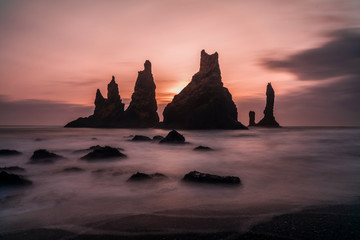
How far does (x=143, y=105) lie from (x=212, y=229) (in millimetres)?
136621

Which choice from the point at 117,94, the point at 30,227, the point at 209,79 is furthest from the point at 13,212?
the point at 117,94

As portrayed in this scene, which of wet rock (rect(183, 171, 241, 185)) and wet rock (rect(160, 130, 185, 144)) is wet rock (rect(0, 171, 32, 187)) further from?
wet rock (rect(160, 130, 185, 144))

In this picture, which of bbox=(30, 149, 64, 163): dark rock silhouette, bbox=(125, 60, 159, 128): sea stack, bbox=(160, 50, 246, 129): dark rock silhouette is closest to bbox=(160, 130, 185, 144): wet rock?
bbox=(30, 149, 64, 163): dark rock silhouette

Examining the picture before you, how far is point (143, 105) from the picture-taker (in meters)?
139

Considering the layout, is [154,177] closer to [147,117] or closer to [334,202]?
[334,202]

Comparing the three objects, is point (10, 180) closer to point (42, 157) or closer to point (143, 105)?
point (42, 157)

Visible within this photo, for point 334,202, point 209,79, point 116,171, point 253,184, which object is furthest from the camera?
point 209,79

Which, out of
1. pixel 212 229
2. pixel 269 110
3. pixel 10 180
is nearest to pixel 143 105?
pixel 269 110

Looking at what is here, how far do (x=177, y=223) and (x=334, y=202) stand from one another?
174 inches

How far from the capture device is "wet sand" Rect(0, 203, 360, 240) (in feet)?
14.3

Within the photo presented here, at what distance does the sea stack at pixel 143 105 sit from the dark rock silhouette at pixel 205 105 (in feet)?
89.8

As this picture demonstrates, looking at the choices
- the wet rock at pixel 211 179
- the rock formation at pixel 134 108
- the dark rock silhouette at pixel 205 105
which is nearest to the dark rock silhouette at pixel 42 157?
the wet rock at pixel 211 179

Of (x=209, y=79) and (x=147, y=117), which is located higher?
(x=209, y=79)

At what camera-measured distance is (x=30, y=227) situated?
4.96 metres
